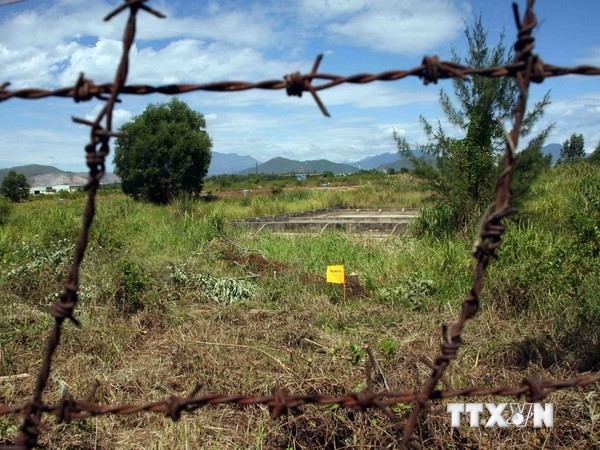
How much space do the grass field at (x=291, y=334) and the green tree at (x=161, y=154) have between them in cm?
2225

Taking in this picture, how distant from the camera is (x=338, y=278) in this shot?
15.3 feet

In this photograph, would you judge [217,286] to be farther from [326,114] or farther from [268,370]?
[326,114]

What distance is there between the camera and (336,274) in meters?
4.67

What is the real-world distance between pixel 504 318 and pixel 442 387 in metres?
1.62

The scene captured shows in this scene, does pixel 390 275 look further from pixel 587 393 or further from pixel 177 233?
pixel 177 233

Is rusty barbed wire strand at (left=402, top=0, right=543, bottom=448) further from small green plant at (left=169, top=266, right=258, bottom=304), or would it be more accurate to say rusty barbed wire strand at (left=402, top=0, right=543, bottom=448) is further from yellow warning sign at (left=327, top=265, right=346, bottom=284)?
small green plant at (left=169, top=266, right=258, bottom=304)

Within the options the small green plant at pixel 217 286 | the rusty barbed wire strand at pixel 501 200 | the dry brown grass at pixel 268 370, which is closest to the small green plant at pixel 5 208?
the small green plant at pixel 217 286

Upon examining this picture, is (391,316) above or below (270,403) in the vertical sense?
below

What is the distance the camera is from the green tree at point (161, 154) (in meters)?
28.3

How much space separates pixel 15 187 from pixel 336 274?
52941 millimetres

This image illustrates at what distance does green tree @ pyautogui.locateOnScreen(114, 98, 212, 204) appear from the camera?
92.8 feet

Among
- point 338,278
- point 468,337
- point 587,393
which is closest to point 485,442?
point 587,393

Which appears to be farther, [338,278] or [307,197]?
[307,197]

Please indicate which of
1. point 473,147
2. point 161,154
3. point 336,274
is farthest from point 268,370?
point 161,154
